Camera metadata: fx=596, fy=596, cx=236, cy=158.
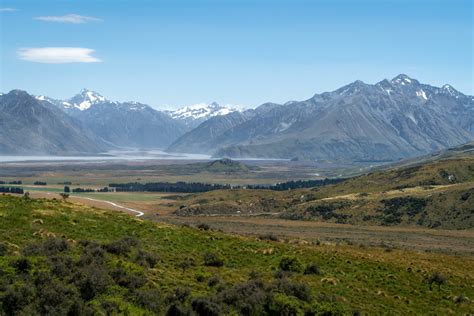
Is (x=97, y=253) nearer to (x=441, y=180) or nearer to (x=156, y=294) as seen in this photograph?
(x=156, y=294)

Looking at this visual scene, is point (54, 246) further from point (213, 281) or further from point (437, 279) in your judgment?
point (437, 279)

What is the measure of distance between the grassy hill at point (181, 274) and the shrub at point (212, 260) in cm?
7


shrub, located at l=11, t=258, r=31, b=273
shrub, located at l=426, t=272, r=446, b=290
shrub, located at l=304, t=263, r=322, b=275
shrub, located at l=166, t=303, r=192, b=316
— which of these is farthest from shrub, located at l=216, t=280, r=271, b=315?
shrub, located at l=426, t=272, r=446, b=290

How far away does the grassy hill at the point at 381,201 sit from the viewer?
13225 cm

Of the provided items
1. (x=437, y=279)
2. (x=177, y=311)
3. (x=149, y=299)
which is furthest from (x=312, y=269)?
(x=149, y=299)

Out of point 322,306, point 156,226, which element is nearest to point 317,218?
point 156,226

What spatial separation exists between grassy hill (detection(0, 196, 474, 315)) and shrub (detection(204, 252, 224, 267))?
7cm

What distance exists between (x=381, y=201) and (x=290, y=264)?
11109 centimetres

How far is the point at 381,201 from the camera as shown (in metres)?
147

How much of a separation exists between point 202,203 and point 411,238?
85.3m

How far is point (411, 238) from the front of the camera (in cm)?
10194

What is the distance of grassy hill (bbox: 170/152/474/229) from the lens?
132 m

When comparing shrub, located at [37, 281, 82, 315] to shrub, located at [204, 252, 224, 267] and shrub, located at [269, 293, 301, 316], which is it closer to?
shrub, located at [269, 293, 301, 316]

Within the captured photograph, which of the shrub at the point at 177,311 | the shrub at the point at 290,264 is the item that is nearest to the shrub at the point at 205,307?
the shrub at the point at 177,311
